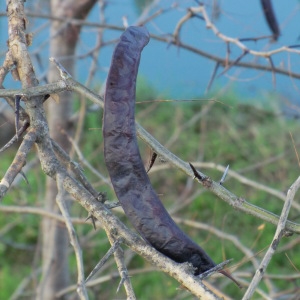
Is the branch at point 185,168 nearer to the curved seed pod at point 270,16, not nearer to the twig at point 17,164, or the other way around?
the twig at point 17,164

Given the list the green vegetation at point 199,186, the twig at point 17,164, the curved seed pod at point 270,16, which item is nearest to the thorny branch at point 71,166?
the twig at point 17,164

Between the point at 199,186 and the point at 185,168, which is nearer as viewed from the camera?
the point at 185,168

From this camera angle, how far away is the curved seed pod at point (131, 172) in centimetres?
83

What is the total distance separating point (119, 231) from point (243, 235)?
2591 millimetres

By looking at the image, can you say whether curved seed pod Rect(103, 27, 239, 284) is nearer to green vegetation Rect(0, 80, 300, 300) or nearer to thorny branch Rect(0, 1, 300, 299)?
thorny branch Rect(0, 1, 300, 299)

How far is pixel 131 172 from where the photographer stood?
2.78 feet

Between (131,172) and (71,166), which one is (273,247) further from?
(71,166)

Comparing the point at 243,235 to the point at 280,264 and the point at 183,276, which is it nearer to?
the point at 280,264

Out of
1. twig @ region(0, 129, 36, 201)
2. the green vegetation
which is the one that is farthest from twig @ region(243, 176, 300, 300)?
the green vegetation

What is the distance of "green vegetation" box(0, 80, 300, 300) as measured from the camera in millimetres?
2945

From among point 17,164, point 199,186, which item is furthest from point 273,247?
point 199,186

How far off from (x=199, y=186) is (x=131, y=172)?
2619mm

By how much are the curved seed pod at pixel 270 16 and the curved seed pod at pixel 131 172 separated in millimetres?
927

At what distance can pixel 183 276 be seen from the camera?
777 millimetres
